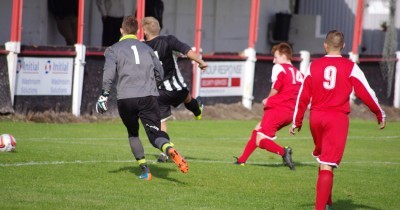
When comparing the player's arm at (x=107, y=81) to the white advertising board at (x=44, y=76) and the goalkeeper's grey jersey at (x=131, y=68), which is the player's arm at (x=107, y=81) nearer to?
the goalkeeper's grey jersey at (x=131, y=68)

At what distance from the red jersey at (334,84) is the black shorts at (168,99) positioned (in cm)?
423

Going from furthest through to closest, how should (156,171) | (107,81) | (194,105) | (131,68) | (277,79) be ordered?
(194,105) < (277,79) < (156,171) < (131,68) < (107,81)

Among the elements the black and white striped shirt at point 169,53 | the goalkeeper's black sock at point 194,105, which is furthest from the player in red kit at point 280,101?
the black and white striped shirt at point 169,53

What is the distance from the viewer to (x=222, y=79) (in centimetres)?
2514

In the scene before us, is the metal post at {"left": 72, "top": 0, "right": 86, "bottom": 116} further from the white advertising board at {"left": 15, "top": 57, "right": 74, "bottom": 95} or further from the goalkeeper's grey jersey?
the goalkeeper's grey jersey

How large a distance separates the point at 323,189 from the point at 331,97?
0.97m

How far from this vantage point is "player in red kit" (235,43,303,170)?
14.6 m

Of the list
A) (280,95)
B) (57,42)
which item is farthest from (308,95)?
(57,42)

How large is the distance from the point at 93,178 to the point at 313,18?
68.5ft

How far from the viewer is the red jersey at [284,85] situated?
1455 cm

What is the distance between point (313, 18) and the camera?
106 ft

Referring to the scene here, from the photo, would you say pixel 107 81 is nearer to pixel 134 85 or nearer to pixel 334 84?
pixel 134 85

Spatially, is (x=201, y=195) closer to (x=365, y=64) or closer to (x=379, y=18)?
(x=365, y=64)

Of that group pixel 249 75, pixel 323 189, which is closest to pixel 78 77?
pixel 249 75
